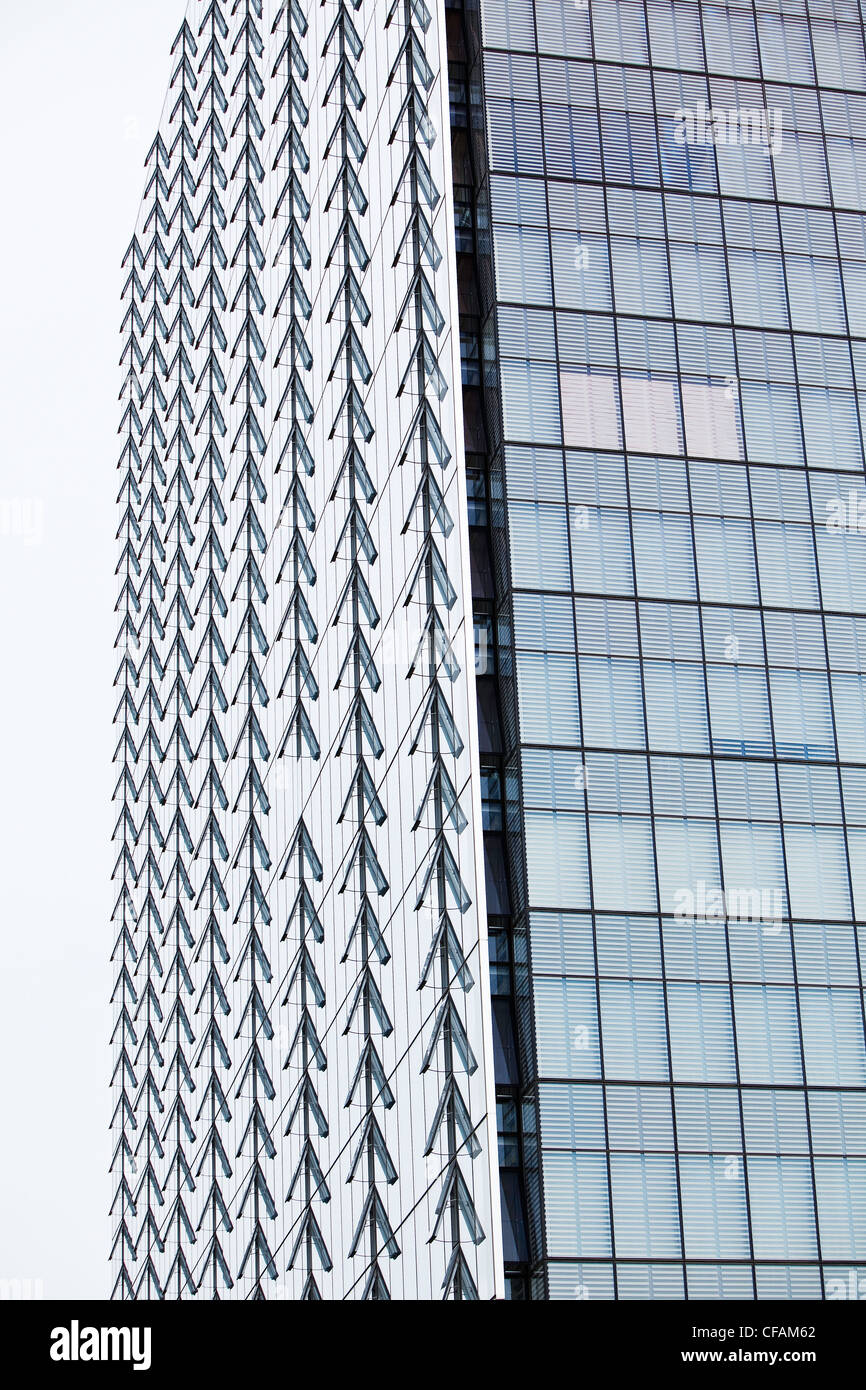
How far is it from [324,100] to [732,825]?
112 ft

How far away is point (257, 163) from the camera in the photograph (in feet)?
291

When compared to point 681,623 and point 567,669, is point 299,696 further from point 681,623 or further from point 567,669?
point 567,669

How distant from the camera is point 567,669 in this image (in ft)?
182

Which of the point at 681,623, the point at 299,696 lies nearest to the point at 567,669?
the point at 681,623

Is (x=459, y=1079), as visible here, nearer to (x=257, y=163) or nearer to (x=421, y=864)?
(x=421, y=864)

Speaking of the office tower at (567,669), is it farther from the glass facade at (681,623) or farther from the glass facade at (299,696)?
the glass facade at (299,696)

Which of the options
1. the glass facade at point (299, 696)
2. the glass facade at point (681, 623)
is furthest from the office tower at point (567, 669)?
the glass facade at point (299, 696)

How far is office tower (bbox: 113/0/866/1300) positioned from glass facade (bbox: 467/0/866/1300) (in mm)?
117

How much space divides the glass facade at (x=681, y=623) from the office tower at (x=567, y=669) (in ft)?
0.38

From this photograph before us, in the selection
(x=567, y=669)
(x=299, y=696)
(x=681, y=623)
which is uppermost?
(x=299, y=696)

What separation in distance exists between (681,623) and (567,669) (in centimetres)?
411

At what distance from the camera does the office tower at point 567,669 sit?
51406 millimetres
